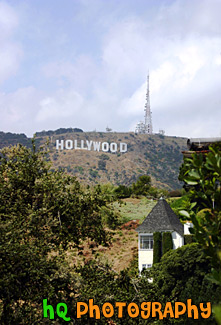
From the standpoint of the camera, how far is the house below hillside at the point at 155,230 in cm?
4244

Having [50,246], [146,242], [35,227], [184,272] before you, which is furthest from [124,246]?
[35,227]

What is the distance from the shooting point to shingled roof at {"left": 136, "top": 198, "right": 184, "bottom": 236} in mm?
42891

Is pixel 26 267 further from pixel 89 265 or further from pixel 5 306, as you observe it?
pixel 89 265

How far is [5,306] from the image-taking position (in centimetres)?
1105

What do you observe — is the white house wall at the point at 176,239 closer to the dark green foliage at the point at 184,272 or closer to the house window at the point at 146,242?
the house window at the point at 146,242

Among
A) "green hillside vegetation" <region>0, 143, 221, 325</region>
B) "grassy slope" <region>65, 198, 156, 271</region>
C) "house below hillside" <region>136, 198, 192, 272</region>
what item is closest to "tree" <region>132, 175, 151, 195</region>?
"grassy slope" <region>65, 198, 156, 271</region>

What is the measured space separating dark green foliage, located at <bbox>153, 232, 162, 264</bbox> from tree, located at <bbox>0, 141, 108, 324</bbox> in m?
27.1

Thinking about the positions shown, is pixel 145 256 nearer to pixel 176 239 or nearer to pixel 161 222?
pixel 176 239

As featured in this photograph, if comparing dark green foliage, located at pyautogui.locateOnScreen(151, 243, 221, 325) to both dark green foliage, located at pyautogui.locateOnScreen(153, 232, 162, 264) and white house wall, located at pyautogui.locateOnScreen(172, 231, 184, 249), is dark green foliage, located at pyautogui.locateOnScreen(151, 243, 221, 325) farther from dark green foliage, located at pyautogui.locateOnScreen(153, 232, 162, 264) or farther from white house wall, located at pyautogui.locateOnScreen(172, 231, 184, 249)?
white house wall, located at pyautogui.locateOnScreen(172, 231, 184, 249)

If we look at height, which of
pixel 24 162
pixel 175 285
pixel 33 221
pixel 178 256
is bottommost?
pixel 175 285

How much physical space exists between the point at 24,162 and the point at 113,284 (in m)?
5.21

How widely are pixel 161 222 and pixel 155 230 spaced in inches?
49.0

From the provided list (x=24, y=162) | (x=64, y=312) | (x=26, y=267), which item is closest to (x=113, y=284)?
(x=64, y=312)

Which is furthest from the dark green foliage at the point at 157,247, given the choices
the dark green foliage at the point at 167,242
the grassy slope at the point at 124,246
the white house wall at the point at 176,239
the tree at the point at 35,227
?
the tree at the point at 35,227
